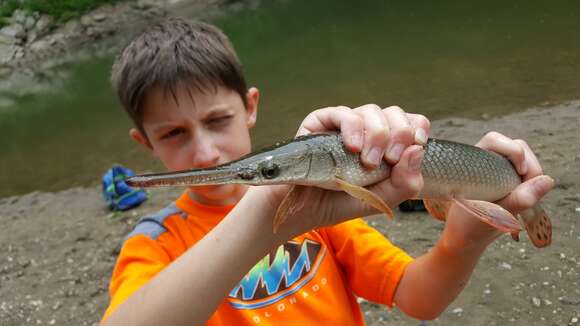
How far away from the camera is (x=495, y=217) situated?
1426 millimetres

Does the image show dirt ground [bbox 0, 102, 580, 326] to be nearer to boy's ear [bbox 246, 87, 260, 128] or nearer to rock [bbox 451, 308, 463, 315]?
rock [bbox 451, 308, 463, 315]

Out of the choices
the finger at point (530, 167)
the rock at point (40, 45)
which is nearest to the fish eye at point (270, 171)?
the finger at point (530, 167)

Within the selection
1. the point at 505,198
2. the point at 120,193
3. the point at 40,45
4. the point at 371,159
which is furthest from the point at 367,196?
the point at 40,45

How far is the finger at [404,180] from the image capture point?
129cm

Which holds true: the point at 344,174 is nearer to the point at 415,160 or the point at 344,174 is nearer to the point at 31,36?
the point at 415,160

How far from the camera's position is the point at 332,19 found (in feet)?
70.1

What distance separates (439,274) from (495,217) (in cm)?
49

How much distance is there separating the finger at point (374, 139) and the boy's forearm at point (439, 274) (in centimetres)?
69

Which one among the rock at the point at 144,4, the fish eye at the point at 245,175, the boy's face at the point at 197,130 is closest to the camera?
the fish eye at the point at 245,175

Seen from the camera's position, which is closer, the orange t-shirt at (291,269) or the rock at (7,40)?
the orange t-shirt at (291,269)

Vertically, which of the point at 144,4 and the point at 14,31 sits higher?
the point at 144,4

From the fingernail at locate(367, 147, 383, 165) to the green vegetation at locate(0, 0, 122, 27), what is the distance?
129 ft

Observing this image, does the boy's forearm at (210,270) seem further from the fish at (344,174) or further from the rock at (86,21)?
the rock at (86,21)

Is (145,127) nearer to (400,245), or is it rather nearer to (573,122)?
(400,245)
